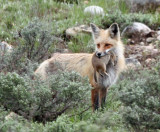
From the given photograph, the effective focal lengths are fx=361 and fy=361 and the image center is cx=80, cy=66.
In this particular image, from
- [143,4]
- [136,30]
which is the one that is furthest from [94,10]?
[143,4]

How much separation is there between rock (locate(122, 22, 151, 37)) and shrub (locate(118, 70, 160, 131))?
6.65 metres

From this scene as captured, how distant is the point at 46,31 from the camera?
9.07 meters

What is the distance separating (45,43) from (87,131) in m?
6.12

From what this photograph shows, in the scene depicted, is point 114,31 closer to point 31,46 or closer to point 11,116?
point 31,46

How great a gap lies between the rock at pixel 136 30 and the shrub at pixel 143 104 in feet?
21.8

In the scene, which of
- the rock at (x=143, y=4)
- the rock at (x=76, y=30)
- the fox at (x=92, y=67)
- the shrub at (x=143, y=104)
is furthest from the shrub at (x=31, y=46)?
the rock at (x=143, y=4)

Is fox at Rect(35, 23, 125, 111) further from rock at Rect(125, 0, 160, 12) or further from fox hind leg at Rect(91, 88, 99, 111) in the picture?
rock at Rect(125, 0, 160, 12)

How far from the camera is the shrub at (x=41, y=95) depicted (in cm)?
535

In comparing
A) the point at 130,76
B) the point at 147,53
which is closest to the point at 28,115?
the point at 130,76

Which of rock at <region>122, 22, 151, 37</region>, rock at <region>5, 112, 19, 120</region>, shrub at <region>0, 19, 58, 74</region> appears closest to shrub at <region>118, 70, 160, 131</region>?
rock at <region>5, 112, 19, 120</region>

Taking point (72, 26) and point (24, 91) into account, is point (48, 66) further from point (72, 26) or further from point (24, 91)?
point (72, 26)

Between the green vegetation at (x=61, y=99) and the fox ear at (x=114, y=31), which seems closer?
the green vegetation at (x=61, y=99)

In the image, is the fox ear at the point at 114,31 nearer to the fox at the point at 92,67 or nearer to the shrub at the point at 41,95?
the fox at the point at 92,67

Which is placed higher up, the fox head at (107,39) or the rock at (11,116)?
the fox head at (107,39)
